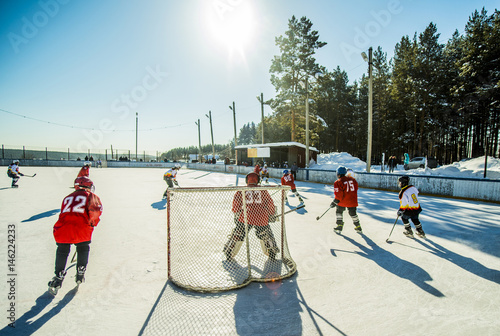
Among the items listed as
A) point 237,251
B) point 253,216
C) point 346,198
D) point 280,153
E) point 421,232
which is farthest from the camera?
point 280,153

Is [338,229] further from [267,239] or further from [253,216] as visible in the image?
[253,216]

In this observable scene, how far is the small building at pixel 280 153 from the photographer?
2757 cm

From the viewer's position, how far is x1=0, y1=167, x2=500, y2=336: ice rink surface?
2.52m

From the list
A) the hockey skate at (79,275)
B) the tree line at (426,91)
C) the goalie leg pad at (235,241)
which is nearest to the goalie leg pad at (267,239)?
the goalie leg pad at (235,241)

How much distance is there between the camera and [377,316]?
8.80 feet

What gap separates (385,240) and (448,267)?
58.8 inches

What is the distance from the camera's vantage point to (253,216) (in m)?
3.93

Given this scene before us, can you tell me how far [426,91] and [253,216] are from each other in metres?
37.4

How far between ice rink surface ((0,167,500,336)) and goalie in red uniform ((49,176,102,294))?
1.02 feet

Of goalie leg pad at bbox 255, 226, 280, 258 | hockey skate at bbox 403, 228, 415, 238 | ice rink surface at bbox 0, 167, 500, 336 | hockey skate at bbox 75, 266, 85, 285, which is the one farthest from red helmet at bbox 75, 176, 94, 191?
hockey skate at bbox 403, 228, 415, 238

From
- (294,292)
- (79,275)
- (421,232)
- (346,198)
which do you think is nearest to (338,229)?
(346,198)

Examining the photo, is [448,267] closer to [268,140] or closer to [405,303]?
[405,303]

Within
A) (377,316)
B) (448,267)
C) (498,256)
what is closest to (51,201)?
(377,316)

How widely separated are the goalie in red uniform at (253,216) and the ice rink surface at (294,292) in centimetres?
80
